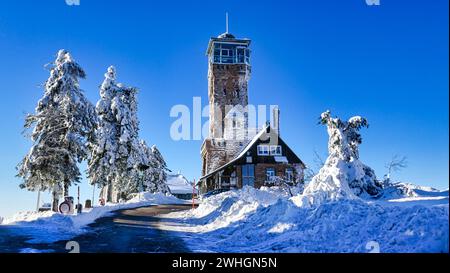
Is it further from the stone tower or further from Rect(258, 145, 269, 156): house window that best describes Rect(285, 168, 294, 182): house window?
the stone tower

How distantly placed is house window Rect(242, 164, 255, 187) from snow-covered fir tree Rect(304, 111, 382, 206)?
67.7ft

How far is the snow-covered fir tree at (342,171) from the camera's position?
37.9ft

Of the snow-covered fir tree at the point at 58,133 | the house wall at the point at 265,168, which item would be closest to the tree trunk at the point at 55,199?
the snow-covered fir tree at the point at 58,133

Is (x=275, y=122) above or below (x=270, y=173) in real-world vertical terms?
above

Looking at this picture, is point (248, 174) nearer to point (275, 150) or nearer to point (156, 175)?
point (275, 150)

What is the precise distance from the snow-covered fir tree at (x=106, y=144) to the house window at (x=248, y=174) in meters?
12.1

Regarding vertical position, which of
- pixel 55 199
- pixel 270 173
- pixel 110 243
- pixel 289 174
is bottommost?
pixel 110 243

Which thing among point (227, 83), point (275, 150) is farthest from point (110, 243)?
point (227, 83)

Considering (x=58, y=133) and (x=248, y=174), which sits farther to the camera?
(x=248, y=174)

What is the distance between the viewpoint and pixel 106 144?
3058cm

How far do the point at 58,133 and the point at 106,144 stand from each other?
835cm

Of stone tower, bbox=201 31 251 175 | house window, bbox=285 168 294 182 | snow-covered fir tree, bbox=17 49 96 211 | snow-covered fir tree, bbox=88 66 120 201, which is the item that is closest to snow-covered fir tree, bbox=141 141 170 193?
stone tower, bbox=201 31 251 175
